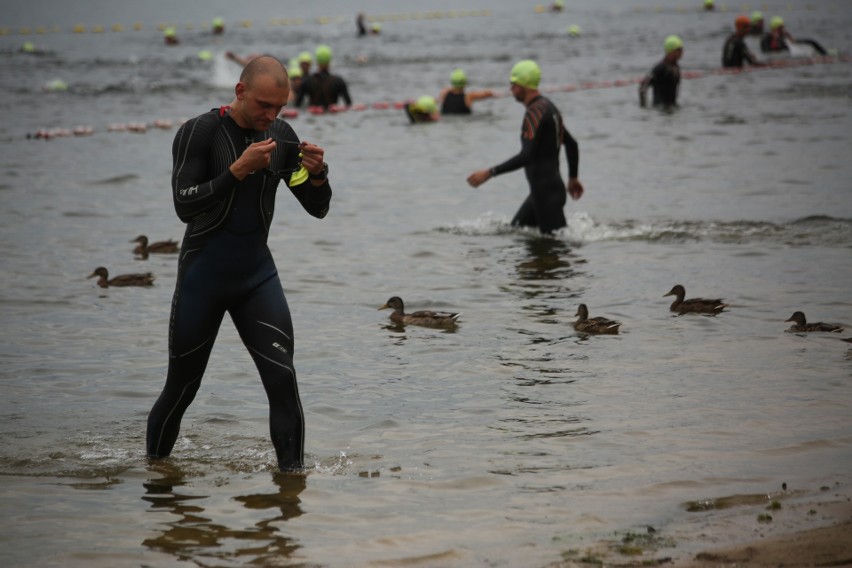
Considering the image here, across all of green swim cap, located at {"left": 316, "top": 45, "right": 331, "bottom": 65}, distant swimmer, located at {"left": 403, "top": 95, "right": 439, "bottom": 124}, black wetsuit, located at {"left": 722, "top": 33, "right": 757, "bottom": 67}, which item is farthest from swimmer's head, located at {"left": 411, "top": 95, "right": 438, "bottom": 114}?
black wetsuit, located at {"left": 722, "top": 33, "right": 757, "bottom": 67}

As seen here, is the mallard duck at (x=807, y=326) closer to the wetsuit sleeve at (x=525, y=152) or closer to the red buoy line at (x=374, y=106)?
the wetsuit sleeve at (x=525, y=152)

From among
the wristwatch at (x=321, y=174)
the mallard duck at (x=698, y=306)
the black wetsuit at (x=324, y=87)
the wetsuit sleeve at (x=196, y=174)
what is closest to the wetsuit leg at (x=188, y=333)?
the wetsuit sleeve at (x=196, y=174)

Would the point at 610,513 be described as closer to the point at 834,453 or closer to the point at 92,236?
the point at 834,453

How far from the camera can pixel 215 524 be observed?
6332 millimetres

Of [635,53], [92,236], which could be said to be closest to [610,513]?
[92,236]

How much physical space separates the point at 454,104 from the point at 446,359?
63.6 ft

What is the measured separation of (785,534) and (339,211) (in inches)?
510

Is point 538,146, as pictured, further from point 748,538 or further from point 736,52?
point 736,52

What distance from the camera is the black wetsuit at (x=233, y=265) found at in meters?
6.22

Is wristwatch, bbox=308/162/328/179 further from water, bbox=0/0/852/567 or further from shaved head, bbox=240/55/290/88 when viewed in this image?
water, bbox=0/0/852/567

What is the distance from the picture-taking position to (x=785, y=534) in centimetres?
568

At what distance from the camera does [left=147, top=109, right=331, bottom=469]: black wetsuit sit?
622 cm

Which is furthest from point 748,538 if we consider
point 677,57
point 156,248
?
point 677,57

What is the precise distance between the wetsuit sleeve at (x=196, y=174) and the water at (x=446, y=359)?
1690 millimetres
